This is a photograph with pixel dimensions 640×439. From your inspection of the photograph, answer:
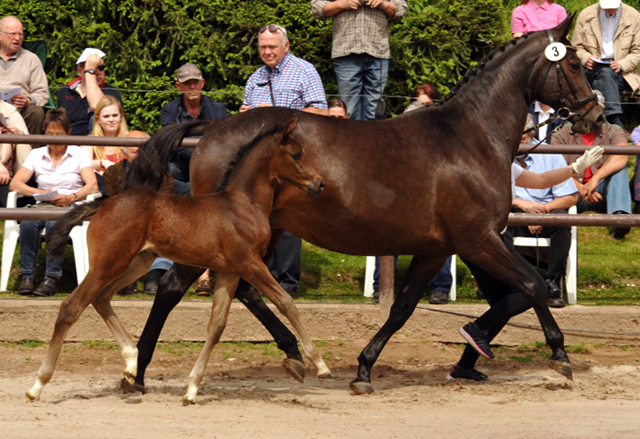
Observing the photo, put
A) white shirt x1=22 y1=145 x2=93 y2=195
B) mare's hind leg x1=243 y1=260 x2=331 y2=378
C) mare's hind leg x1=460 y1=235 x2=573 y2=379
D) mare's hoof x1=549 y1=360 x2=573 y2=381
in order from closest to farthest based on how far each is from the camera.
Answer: mare's hind leg x1=243 y1=260 x2=331 y2=378 < mare's hind leg x1=460 y1=235 x2=573 y2=379 < mare's hoof x1=549 y1=360 x2=573 y2=381 < white shirt x1=22 y1=145 x2=93 y2=195

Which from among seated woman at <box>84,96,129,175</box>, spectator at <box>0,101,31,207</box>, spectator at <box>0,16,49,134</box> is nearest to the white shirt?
seated woman at <box>84,96,129,175</box>

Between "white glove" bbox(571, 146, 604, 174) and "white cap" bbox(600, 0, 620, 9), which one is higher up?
"white cap" bbox(600, 0, 620, 9)

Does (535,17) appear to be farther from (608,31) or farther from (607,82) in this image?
(607,82)

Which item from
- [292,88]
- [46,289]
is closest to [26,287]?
[46,289]

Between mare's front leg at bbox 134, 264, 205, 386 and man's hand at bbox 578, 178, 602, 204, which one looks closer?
mare's front leg at bbox 134, 264, 205, 386

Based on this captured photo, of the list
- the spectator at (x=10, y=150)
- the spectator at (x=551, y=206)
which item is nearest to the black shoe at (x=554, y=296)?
the spectator at (x=551, y=206)

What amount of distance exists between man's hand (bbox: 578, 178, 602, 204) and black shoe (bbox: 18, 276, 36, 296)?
5149mm

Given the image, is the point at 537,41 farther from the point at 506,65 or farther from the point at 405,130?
the point at 405,130

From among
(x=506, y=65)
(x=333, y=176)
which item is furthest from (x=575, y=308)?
(x=333, y=176)

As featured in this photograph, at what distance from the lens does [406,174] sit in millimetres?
5496

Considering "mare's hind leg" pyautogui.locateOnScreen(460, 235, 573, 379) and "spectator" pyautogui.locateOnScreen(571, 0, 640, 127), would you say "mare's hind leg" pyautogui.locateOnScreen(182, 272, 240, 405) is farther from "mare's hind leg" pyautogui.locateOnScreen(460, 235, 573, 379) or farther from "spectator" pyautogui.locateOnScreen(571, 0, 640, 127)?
"spectator" pyautogui.locateOnScreen(571, 0, 640, 127)

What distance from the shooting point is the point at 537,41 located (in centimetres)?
589

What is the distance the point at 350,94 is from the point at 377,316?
2.77m

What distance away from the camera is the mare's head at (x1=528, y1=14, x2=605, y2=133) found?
5.83m
